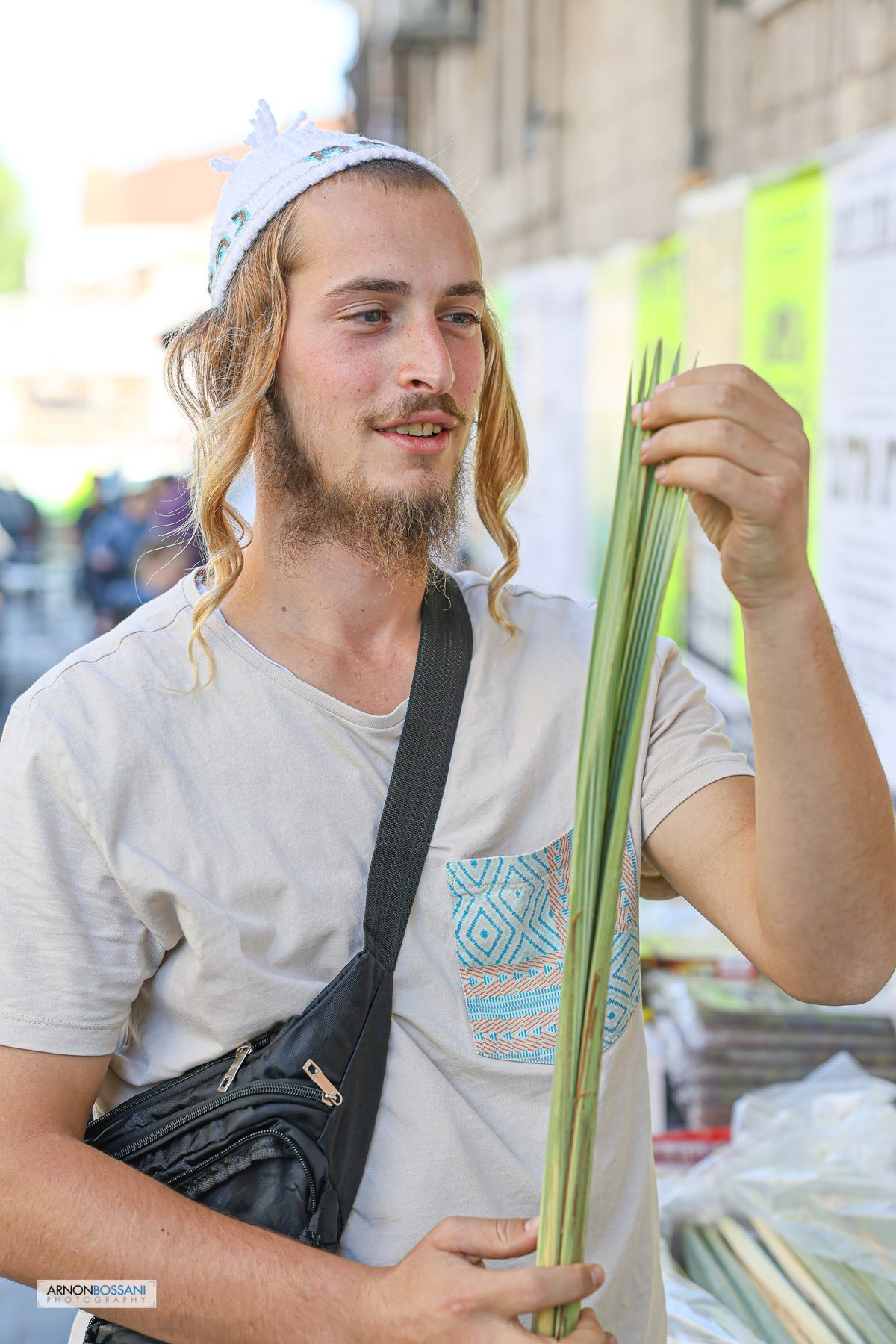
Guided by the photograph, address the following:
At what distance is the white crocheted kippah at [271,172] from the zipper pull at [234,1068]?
0.95m

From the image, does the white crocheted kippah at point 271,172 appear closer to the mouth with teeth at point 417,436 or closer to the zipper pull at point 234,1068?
the mouth with teeth at point 417,436

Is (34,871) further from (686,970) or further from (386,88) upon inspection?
(386,88)

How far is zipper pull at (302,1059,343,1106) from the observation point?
1.45 m

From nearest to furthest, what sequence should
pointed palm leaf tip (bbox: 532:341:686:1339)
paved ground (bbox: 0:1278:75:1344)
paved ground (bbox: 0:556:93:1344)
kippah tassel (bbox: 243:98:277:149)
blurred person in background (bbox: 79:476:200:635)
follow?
pointed palm leaf tip (bbox: 532:341:686:1339) → kippah tassel (bbox: 243:98:277:149) → paved ground (bbox: 0:1278:75:1344) → blurred person in background (bbox: 79:476:200:635) → paved ground (bbox: 0:556:93:1344)

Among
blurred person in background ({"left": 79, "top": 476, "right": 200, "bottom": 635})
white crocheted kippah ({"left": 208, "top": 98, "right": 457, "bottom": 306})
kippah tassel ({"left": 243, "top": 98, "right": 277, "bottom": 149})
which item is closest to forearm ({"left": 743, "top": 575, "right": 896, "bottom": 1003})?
white crocheted kippah ({"left": 208, "top": 98, "right": 457, "bottom": 306})

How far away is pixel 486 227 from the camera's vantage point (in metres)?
11.6

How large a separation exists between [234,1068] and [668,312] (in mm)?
3781

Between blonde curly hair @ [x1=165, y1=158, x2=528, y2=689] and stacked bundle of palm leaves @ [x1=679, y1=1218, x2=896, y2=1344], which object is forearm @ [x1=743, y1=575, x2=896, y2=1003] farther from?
stacked bundle of palm leaves @ [x1=679, y1=1218, x2=896, y2=1344]

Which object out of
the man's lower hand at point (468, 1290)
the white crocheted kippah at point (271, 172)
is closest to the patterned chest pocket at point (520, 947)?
the man's lower hand at point (468, 1290)

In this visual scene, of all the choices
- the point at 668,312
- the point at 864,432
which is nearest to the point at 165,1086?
the point at 864,432

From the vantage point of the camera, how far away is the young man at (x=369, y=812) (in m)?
1.30

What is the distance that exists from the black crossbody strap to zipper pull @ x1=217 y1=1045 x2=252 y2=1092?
161mm

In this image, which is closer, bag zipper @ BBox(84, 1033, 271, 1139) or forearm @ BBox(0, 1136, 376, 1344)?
forearm @ BBox(0, 1136, 376, 1344)

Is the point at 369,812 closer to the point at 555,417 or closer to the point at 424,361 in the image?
the point at 424,361
